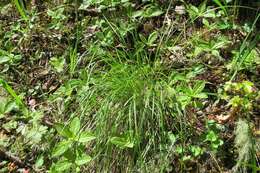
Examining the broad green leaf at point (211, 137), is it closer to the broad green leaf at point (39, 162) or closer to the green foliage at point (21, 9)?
the broad green leaf at point (39, 162)

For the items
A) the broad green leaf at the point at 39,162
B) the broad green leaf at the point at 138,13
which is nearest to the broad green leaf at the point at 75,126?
the broad green leaf at the point at 39,162

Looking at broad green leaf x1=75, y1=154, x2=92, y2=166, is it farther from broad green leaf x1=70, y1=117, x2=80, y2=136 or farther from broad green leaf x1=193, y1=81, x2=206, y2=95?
broad green leaf x1=193, y1=81, x2=206, y2=95

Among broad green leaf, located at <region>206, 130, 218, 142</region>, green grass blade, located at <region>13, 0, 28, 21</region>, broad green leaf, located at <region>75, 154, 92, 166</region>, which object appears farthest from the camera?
green grass blade, located at <region>13, 0, 28, 21</region>

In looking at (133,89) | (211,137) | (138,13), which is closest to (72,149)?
(133,89)

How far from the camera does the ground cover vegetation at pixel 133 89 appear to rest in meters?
2.40

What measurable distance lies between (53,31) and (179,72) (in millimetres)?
1097

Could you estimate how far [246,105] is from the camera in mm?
2479

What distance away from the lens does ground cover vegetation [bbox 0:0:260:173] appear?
2.40 meters

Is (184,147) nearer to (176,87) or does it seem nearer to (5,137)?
(176,87)

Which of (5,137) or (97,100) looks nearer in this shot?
(97,100)

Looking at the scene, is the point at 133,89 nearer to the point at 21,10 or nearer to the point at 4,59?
the point at 4,59

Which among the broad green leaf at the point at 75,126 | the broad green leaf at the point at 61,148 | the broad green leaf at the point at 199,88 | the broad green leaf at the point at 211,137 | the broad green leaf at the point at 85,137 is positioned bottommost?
the broad green leaf at the point at 211,137

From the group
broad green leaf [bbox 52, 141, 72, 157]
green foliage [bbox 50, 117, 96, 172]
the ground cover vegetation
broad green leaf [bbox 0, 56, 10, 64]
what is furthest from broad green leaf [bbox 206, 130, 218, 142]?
broad green leaf [bbox 0, 56, 10, 64]

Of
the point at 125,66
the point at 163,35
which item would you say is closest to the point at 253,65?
the point at 163,35
